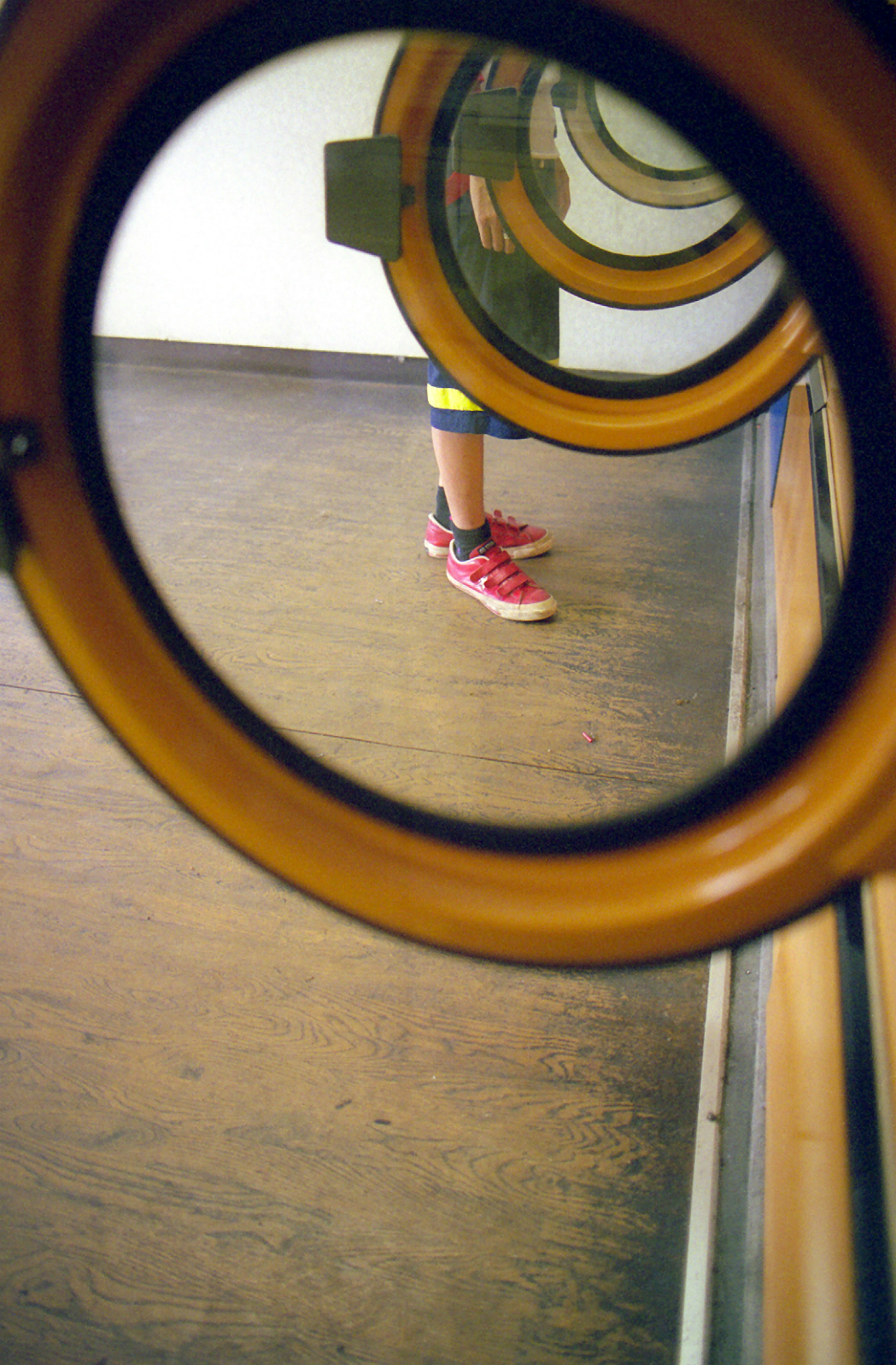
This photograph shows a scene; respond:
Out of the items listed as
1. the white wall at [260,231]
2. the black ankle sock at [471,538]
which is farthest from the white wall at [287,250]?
the black ankle sock at [471,538]

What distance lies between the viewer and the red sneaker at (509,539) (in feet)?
4.37

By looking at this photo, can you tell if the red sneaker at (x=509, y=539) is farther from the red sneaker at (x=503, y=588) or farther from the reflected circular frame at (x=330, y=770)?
the reflected circular frame at (x=330, y=770)

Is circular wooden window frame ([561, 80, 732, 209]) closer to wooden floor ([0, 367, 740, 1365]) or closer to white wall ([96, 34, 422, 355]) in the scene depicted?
white wall ([96, 34, 422, 355])

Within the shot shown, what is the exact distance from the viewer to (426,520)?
145 centimetres

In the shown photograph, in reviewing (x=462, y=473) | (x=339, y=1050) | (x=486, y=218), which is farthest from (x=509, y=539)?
(x=339, y=1050)

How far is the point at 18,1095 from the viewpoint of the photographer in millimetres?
636

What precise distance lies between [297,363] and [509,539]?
3.53 ft

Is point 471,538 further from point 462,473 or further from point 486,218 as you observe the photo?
point 486,218

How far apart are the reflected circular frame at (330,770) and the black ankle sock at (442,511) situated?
1.01 meters

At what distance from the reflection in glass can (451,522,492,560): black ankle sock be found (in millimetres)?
61

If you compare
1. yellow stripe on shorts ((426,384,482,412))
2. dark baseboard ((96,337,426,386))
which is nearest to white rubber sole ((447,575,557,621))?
yellow stripe on shorts ((426,384,482,412))

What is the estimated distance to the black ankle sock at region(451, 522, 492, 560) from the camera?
48.8 inches

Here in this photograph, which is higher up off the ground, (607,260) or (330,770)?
(607,260)

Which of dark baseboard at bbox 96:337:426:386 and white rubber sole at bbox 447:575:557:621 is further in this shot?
dark baseboard at bbox 96:337:426:386
